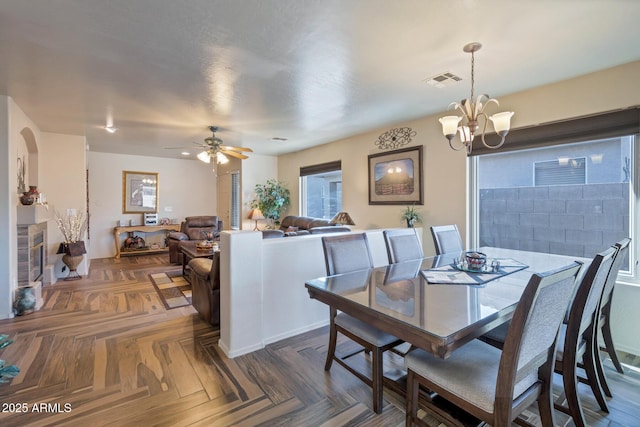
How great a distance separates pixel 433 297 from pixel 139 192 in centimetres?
762

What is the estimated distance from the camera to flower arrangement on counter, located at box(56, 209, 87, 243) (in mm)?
4912

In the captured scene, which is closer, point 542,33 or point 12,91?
point 542,33

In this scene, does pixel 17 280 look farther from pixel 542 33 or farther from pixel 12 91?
pixel 542 33

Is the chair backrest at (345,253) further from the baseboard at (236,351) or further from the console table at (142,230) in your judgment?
the console table at (142,230)

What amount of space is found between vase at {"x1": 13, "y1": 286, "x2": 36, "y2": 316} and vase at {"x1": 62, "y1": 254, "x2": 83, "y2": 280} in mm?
1496

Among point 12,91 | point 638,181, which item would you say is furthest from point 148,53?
point 638,181

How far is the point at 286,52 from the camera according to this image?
2.31 m

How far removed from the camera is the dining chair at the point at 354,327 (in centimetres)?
186

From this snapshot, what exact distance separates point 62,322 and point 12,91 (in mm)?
2478

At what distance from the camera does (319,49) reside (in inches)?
89.7

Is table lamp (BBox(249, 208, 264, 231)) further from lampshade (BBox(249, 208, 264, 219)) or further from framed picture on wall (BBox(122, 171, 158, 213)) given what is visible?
framed picture on wall (BBox(122, 171, 158, 213))

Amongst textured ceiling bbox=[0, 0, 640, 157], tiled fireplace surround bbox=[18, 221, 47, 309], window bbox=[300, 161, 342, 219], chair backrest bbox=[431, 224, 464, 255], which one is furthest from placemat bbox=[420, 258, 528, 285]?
tiled fireplace surround bbox=[18, 221, 47, 309]

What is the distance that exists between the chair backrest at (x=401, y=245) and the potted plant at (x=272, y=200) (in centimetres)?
444

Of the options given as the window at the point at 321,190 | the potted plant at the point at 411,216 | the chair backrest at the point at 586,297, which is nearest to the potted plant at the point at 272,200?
the window at the point at 321,190
